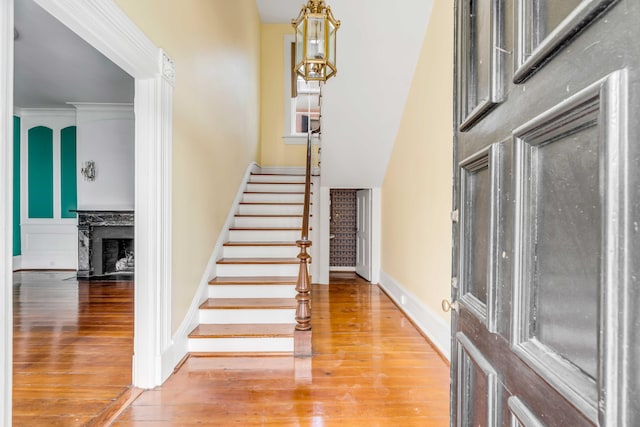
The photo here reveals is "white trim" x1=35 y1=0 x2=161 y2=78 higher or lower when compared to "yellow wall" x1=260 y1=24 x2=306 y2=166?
lower

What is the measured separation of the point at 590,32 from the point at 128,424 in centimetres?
243

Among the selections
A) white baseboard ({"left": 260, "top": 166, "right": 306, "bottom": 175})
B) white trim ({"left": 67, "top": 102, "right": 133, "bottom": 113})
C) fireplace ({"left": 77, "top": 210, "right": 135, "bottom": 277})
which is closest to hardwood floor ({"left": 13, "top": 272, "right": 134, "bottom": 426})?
fireplace ({"left": 77, "top": 210, "right": 135, "bottom": 277})

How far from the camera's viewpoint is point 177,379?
2.38 meters

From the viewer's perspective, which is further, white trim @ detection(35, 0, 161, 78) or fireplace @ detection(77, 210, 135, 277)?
fireplace @ detection(77, 210, 135, 277)

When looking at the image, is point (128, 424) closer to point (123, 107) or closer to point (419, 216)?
point (419, 216)

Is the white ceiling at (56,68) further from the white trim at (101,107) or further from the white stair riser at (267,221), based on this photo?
the white stair riser at (267,221)

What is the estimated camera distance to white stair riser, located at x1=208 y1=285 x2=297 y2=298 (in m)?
3.32

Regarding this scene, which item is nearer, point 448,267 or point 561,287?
point 561,287

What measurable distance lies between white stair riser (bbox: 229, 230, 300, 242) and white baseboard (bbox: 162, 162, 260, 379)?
12cm

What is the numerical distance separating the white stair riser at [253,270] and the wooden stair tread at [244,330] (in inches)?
26.6

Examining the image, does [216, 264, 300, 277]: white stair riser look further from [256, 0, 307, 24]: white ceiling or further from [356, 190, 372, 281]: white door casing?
[256, 0, 307, 24]: white ceiling

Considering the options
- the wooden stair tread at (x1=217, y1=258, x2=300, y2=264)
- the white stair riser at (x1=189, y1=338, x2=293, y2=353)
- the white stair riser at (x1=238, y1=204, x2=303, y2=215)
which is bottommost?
the white stair riser at (x1=189, y1=338, x2=293, y2=353)

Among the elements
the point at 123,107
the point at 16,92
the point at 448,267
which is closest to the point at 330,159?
the point at 448,267

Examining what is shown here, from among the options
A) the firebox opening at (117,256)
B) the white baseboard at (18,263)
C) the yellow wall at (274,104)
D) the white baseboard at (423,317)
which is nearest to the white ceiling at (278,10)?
the yellow wall at (274,104)
